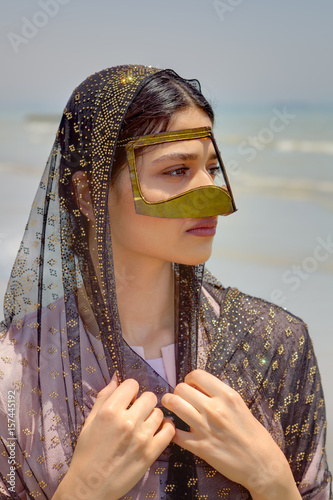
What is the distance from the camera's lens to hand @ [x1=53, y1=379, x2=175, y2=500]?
163 centimetres

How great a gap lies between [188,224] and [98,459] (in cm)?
66

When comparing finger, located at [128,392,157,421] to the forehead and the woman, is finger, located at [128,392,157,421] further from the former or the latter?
the forehead

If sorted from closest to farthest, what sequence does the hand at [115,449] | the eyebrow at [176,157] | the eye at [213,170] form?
the hand at [115,449] → the eyebrow at [176,157] → the eye at [213,170]

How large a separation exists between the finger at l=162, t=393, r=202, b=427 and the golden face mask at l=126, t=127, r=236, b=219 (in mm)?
480

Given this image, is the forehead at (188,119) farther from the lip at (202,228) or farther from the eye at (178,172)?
the lip at (202,228)

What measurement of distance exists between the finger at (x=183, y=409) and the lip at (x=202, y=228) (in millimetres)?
447

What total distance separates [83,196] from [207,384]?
64cm

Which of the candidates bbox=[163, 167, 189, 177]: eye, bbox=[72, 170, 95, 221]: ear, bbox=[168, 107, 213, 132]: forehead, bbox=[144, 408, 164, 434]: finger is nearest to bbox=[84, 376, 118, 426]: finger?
bbox=[144, 408, 164, 434]: finger

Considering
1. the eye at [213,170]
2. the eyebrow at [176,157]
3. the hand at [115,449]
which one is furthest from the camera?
the eye at [213,170]

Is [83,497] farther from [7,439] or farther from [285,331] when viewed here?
[285,331]

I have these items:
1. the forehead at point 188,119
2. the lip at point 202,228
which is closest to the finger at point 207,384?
the lip at point 202,228

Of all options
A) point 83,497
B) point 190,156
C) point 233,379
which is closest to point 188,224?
point 190,156

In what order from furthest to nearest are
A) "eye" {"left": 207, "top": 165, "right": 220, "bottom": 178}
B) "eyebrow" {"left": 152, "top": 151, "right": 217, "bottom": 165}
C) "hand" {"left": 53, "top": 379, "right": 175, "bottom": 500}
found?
"eye" {"left": 207, "top": 165, "right": 220, "bottom": 178} < "eyebrow" {"left": 152, "top": 151, "right": 217, "bottom": 165} < "hand" {"left": 53, "top": 379, "right": 175, "bottom": 500}

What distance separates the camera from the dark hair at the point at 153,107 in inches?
71.0
